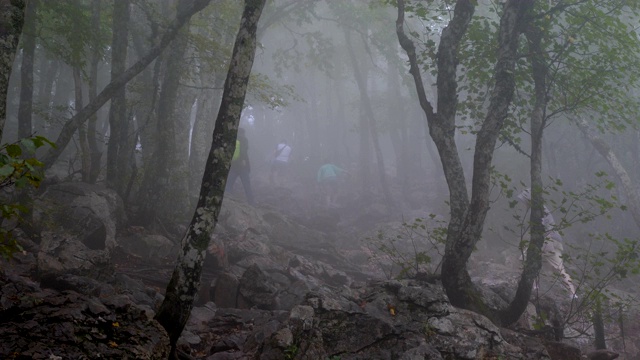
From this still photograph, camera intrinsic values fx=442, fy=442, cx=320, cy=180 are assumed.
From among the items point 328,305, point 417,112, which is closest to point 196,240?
point 328,305

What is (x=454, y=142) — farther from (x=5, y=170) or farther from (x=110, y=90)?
(x=110, y=90)

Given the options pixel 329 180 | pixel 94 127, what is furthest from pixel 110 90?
pixel 329 180

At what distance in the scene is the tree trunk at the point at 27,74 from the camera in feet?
30.9

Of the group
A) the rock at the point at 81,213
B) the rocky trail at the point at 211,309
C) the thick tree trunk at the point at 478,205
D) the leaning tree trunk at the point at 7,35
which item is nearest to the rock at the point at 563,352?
the rocky trail at the point at 211,309

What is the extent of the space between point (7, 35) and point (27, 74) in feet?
23.6

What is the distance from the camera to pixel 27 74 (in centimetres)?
1018

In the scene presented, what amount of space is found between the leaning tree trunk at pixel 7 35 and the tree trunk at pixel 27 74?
599 centimetres

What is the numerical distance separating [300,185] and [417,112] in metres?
10.3

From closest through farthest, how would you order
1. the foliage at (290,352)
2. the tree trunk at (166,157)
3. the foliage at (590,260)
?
the foliage at (290,352)
the foliage at (590,260)
the tree trunk at (166,157)

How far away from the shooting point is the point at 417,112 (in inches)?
1292

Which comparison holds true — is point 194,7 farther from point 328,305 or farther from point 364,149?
point 364,149

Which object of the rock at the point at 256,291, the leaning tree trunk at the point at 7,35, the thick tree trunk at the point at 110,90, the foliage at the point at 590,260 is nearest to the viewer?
the leaning tree trunk at the point at 7,35

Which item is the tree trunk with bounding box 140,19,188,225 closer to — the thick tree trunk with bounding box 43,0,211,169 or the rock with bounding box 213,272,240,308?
the thick tree trunk with bounding box 43,0,211,169

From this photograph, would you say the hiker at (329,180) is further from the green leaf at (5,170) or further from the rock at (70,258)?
the green leaf at (5,170)
